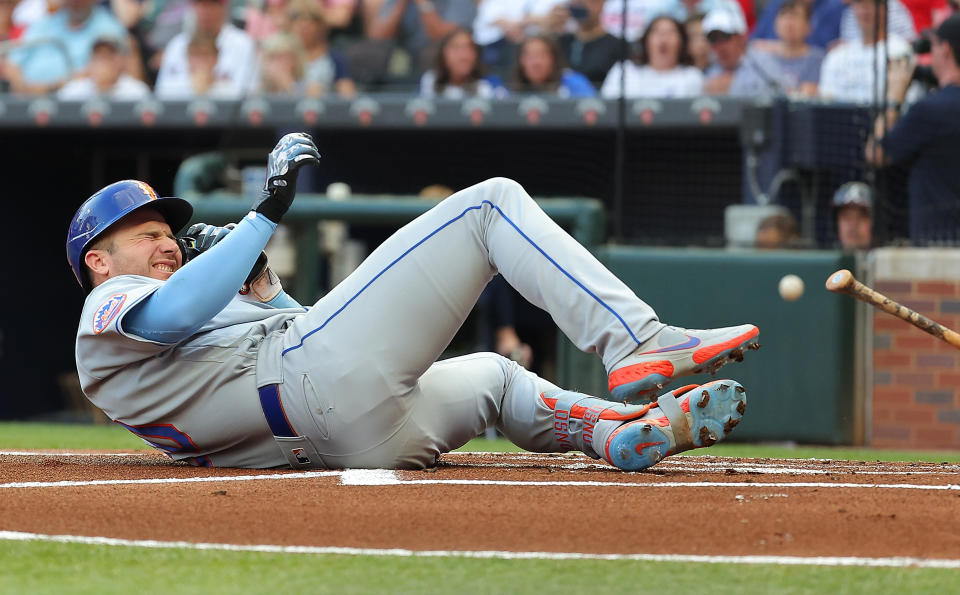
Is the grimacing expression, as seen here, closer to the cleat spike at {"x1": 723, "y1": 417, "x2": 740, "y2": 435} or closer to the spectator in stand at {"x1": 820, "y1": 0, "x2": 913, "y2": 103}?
the cleat spike at {"x1": 723, "y1": 417, "x2": 740, "y2": 435}

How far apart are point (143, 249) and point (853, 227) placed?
515cm

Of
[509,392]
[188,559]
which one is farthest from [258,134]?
[188,559]

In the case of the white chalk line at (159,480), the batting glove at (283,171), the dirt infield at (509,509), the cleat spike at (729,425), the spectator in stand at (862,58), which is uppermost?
the spectator in stand at (862,58)

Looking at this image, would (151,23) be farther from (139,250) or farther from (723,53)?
(139,250)

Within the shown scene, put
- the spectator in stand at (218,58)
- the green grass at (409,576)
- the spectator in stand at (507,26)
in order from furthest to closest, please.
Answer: the spectator in stand at (218,58), the spectator in stand at (507,26), the green grass at (409,576)

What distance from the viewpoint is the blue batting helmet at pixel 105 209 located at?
362 cm

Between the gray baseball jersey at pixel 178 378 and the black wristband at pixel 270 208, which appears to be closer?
the black wristband at pixel 270 208

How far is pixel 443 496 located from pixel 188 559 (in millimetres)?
775

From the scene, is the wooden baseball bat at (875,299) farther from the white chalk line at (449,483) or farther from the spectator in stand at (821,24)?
the spectator in stand at (821,24)

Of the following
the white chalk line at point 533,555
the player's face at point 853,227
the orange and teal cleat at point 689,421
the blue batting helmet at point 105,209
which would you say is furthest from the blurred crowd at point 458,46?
the white chalk line at point 533,555

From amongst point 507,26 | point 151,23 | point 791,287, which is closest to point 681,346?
point 791,287

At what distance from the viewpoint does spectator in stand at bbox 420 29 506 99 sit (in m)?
8.91

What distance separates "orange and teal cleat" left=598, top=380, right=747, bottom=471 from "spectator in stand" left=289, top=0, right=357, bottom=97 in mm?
6197

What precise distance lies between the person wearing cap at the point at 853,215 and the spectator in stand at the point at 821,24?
3.34ft
